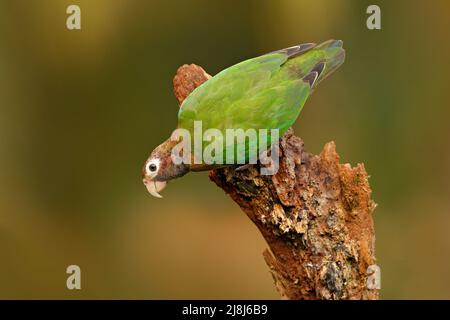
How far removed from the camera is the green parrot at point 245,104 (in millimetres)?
1421

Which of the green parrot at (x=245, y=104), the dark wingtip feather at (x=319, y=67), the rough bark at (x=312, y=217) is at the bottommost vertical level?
the rough bark at (x=312, y=217)

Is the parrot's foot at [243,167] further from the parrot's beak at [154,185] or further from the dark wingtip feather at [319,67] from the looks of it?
the dark wingtip feather at [319,67]

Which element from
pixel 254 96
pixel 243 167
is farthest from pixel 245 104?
pixel 243 167

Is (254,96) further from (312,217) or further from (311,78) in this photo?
(312,217)

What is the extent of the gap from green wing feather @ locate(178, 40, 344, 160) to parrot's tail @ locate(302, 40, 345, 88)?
0.01 metres

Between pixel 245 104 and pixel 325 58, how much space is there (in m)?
0.32

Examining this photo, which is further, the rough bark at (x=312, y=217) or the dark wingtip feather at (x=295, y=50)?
the dark wingtip feather at (x=295, y=50)

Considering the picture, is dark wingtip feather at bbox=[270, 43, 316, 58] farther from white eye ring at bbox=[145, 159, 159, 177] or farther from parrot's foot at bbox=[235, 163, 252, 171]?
white eye ring at bbox=[145, 159, 159, 177]

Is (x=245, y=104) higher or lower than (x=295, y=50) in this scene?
lower

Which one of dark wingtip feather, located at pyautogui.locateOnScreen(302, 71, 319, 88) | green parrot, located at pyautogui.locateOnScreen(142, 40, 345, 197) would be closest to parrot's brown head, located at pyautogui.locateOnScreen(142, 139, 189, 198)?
green parrot, located at pyautogui.locateOnScreen(142, 40, 345, 197)

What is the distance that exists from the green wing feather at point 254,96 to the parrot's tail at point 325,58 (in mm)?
14

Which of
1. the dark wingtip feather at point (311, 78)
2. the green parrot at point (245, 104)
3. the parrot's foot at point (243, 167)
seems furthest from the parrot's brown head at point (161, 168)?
the dark wingtip feather at point (311, 78)

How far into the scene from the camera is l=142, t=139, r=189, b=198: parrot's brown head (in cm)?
148

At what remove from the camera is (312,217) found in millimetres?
1441
